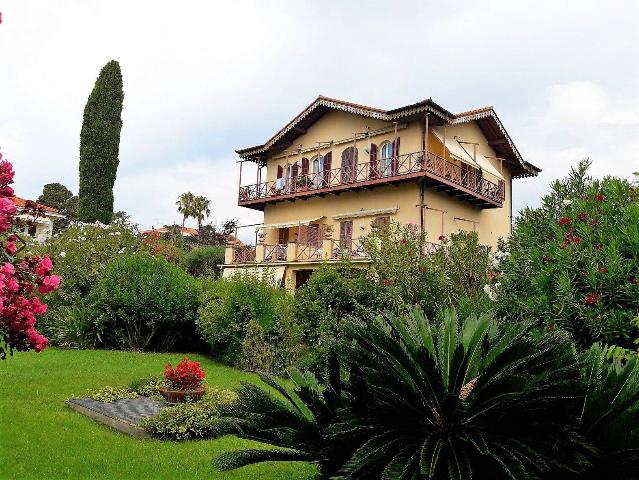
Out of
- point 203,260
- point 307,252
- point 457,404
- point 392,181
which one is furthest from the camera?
point 203,260

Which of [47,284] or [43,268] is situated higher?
[43,268]

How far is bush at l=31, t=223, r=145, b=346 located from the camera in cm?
1859

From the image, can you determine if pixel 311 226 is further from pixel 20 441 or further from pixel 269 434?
pixel 269 434

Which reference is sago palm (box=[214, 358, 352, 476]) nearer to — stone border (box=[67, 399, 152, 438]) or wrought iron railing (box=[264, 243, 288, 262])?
stone border (box=[67, 399, 152, 438])

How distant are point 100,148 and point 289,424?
33.2 m

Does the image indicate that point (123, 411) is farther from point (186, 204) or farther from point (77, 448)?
point (186, 204)

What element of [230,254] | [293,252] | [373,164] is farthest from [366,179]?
[230,254]

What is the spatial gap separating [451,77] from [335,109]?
16.7m

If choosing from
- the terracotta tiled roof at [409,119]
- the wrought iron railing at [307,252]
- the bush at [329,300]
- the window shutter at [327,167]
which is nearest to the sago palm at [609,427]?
the bush at [329,300]

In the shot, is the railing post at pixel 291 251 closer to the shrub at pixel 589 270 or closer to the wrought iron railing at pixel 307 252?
the wrought iron railing at pixel 307 252

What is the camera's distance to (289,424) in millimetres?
3936

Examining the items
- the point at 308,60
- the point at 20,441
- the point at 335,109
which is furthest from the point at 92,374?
the point at 335,109

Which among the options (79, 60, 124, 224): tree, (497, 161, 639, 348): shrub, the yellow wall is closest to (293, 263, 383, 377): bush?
(497, 161, 639, 348): shrub

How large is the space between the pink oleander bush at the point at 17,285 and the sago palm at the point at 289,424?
2418 millimetres
